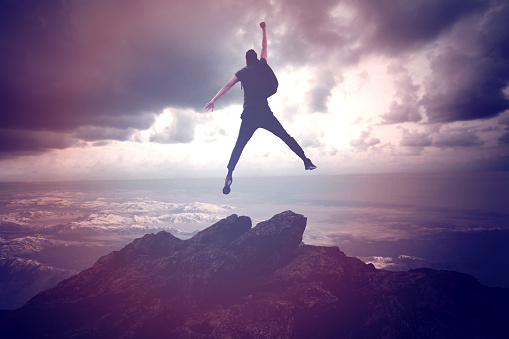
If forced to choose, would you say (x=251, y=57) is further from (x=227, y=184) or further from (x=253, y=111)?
(x=227, y=184)

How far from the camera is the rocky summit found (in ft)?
28.8

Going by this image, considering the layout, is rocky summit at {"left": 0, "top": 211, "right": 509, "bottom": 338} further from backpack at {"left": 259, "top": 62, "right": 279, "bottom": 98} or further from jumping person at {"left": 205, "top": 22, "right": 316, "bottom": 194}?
backpack at {"left": 259, "top": 62, "right": 279, "bottom": 98}

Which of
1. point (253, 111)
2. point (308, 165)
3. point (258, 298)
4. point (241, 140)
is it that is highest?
point (253, 111)

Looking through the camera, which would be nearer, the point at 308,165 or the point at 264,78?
the point at 264,78

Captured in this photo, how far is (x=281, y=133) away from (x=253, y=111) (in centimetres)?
110

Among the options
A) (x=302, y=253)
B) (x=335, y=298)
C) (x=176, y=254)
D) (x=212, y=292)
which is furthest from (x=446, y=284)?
(x=176, y=254)

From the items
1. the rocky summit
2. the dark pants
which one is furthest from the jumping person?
the rocky summit

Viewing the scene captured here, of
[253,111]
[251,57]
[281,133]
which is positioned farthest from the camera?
[281,133]

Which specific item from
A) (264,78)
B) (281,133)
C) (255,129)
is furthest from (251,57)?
(281,133)

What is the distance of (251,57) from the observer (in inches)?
271

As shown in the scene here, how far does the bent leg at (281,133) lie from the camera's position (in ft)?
23.6

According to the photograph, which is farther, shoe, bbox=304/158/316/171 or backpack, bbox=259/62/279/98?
shoe, bbox=304/158/316/171

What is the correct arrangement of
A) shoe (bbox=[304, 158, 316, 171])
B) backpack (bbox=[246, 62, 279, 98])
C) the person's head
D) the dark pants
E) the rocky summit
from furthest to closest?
the rocky summit → shoe (bbox=[304, 158, 316, 171]) → the dark pants → the person's head → backpack (bbox=[246, 62, 279, 98])

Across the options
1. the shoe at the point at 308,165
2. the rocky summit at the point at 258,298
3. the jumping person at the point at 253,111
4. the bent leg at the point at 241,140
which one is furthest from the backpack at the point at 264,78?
the rocky summit at the point at 258,298
